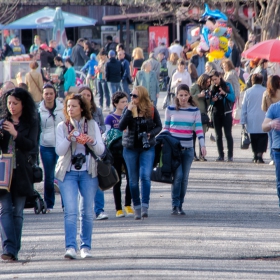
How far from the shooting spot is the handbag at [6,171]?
8.06 meters

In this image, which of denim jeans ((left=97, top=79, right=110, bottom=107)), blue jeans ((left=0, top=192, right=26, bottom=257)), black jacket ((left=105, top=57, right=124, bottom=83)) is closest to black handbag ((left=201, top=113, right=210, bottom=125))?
blue jeans ((left=0, top=192, right=26, bottom=257))

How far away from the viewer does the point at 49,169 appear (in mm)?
11391

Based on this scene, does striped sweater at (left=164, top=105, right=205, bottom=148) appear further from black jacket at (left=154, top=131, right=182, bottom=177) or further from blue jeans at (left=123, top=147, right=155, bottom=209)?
blue jeans at (left=123, top=147, right=155, bottom=209)

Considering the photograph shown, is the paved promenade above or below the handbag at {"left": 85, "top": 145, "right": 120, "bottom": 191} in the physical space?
below

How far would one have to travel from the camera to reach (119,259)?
8.22 meters

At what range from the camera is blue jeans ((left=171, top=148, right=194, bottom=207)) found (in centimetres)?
1086

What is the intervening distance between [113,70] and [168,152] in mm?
13761

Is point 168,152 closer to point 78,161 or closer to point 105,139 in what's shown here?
point 105,139

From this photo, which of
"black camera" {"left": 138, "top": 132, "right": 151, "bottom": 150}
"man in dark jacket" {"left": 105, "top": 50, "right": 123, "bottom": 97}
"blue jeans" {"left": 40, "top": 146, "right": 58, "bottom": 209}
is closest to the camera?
"black camera" {"left": 138, "top": 132, "right": 151, "bottom": 150}

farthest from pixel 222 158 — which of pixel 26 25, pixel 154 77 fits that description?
pixel 26 25

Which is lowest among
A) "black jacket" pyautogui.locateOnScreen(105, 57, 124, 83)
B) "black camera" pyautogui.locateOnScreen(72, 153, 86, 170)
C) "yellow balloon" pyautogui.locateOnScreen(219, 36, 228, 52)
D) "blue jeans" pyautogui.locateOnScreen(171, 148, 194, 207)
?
"blue jeans" pyautogui.locateOnScreen(171, 148, 194, 207)

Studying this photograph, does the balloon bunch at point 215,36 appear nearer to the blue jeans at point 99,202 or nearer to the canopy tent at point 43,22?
the blue jeans at point 99,202

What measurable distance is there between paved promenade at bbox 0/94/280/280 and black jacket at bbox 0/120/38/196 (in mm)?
722

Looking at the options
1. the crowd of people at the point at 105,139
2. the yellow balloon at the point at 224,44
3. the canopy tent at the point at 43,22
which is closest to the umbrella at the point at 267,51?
the crowd of people at the point at 105,139
